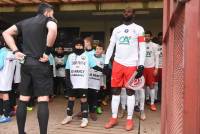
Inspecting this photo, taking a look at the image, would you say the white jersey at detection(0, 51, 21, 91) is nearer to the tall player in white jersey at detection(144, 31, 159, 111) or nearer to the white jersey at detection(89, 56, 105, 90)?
the white jersey at detection(89, 56, 105, 90)

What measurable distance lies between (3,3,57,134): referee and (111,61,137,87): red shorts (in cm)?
174

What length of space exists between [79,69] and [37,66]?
217 centimetres

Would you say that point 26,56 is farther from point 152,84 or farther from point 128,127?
point 152,84

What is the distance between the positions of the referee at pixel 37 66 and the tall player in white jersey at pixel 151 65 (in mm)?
3481

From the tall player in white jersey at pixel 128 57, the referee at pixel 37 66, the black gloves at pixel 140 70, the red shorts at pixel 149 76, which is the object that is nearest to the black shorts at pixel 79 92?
the tall player in white jersey at pixel 128 57

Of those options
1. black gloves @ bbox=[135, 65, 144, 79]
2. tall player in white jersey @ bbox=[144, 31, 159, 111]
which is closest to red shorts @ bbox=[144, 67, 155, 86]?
tall player in white jersey @ bbox=[144, 31, 159, 111]

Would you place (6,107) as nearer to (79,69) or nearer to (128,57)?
(79,69)

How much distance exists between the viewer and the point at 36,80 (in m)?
4.46

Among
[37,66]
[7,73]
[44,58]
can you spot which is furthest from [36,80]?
[7,73]

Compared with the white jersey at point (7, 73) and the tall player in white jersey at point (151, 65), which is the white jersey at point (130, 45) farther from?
the white jersey at point (7, 73)

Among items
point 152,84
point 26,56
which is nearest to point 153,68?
point 152,84

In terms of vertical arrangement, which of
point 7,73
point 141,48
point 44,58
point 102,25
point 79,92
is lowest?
point 79,92

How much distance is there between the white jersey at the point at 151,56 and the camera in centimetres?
777

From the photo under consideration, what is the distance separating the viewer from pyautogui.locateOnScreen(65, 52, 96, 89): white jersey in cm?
654
